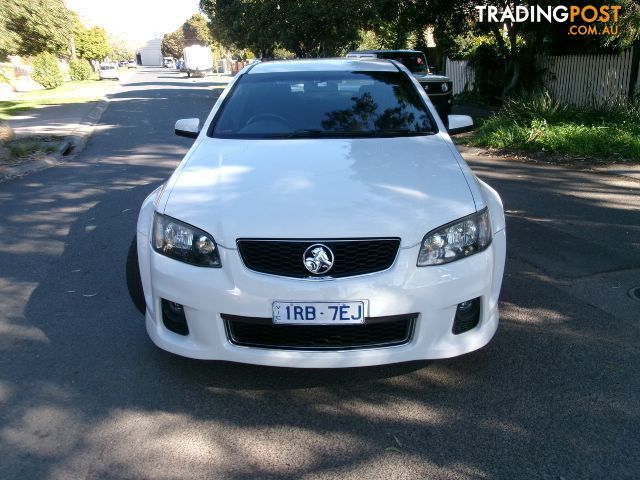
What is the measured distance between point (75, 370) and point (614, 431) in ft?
9.68

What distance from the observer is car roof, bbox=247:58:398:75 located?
4.89 m

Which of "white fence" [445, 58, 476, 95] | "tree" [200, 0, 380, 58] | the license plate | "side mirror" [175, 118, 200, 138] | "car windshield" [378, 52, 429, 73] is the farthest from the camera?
"tree" [200, 0, 380, 58]

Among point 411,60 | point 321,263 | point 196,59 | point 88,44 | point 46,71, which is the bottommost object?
point 321,263

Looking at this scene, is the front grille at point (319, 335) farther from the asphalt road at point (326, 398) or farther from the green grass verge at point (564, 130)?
the green grass verge at point (564, 130)

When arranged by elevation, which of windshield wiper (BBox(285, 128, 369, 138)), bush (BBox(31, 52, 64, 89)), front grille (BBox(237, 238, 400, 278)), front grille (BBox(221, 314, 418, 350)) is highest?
bush (BBox(31, 52, 64, 89))

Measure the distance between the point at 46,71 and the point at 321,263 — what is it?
37.8m

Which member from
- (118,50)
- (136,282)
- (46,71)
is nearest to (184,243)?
(136,282)

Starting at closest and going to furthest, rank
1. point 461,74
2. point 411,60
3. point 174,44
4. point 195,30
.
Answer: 1. point 411,60
2. point 461,74
3. point 195,30
4. point 174,44

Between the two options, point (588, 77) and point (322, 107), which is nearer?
point (322, 107)

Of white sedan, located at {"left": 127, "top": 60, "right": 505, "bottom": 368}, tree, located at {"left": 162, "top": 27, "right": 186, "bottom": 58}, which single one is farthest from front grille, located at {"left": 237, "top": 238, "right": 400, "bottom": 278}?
tree, located at {"left": 162, "top": 27, "right": 186, "bottom": 58}

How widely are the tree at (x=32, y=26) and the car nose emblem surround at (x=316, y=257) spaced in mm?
13889

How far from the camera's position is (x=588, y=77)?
44.6 feet

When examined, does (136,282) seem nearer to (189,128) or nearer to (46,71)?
(189,128)

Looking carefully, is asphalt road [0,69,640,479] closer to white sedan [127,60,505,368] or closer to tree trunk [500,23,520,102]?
white sedan [127,60,505,368]
